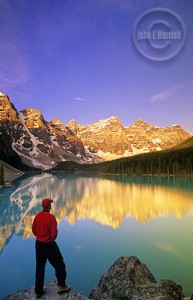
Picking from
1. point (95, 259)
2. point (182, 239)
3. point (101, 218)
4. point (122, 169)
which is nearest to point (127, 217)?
point (101, 218)

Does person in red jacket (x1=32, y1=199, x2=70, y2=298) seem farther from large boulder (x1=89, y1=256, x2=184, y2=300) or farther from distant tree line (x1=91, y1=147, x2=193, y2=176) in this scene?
distant tree line (x1=91, y1=147, x2=193, y2=176)

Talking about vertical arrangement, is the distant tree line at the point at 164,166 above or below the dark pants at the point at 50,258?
above

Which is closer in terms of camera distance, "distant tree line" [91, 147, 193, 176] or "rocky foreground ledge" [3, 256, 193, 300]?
"rocky foreground ledge" [3, 256, 193, 300]

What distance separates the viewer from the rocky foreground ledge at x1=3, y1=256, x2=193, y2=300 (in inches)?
323

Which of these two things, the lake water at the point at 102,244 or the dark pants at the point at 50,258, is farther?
the lake water at the point at 102,244

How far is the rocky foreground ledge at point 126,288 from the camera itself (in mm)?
8211

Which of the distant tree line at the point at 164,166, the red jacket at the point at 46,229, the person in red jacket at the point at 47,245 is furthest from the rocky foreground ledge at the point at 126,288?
the distant tree line at the point at 164,166

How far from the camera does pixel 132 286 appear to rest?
9.48 metres

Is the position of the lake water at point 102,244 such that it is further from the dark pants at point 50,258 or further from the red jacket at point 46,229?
the red jacket at point 46,229

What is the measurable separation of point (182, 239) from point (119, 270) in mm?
12871

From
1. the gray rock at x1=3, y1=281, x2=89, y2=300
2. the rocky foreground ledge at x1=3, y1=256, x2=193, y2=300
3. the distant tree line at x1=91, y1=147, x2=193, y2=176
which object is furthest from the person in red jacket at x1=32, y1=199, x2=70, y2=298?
the distant tree line at x1=91, y1=147, x2=193, y2=176

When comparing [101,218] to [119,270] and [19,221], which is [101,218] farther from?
[119,270]

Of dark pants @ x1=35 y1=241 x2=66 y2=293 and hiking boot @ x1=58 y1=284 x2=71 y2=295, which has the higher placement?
dark pants @ x1=35 y1=241 x2=66 y2=293

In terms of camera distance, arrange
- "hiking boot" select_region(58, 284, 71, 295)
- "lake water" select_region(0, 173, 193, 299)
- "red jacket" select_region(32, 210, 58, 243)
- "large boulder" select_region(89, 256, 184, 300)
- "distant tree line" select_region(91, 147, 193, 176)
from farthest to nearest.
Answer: "distant tree line" select_region(91, 147, 193, 176) < "lake water" select_region(0, 173, 193, 299) < "red jacket" select_region(32, 210, 58, 243) < "hiking boot" select_region(58, 284, 71, 295) < "large boulder" select_region(89, 256, 184, 300)
